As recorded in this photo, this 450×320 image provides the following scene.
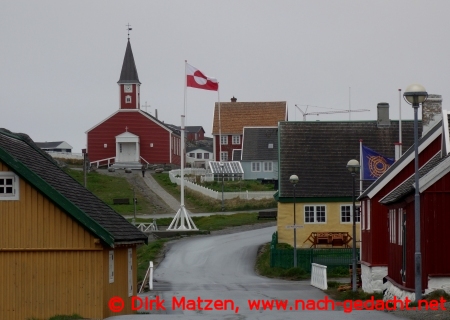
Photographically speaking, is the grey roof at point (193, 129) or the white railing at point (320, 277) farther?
the grey roof at point (193, 129)

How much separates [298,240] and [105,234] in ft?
99.7

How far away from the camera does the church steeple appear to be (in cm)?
10325

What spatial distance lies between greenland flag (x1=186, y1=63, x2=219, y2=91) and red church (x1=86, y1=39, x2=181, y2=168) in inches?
1553

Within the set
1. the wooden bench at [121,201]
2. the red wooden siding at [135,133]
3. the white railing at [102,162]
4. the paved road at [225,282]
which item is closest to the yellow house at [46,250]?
the paved road at [225,282]

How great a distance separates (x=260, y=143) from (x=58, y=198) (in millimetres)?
78461

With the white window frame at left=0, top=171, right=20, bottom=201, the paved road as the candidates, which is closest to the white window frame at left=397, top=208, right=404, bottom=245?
the paved road

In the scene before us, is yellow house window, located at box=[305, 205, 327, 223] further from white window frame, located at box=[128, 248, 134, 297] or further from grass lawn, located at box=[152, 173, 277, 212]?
white window frame, located at box=[128, 248, 134, 297]

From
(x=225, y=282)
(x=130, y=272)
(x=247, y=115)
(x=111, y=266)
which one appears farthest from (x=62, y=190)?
(x=247, y=115)

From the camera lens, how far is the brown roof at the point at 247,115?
11238 cm

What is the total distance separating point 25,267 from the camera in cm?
2317

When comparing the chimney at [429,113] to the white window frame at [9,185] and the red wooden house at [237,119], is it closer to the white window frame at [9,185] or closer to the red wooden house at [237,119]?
the white window frame at [9,185]

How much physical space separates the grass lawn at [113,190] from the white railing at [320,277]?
1403 inches

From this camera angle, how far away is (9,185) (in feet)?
76.2

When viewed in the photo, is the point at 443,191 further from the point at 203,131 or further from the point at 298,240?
the point at 203,131
